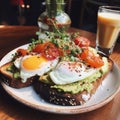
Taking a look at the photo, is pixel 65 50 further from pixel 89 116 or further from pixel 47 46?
pixel 89 116

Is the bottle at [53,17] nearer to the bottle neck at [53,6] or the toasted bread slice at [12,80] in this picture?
the bottle neck at [53,6]

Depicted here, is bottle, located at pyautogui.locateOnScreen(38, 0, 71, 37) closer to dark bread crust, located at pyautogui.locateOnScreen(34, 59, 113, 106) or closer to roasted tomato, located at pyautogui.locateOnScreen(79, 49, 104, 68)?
roasted tomato, located at pyautogui.locateOnScreen(79, 49, 104, 68)

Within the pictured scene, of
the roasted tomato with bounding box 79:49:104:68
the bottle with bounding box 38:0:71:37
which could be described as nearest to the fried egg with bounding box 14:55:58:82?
the roasted tomato with bounding box 79:49:104:68

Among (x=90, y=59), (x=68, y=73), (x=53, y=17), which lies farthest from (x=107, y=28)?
(x=68, y=73)

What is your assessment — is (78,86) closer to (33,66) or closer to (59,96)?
(59,96)

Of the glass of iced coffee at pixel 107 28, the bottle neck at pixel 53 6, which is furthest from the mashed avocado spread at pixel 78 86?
the bottle neck at pixel 53 6

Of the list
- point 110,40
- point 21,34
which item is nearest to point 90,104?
point 110,40
